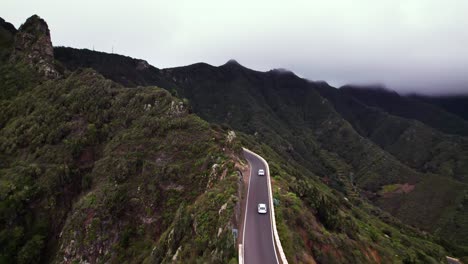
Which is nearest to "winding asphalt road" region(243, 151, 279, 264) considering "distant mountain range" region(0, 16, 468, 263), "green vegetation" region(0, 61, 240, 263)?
"distant mountain range" region(0, 16, 468, 263)

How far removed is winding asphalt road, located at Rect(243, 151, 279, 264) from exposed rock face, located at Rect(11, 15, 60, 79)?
2388 inches

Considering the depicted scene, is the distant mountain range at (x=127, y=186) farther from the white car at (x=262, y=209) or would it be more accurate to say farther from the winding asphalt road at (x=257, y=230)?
the white car at (x=262, y=209)

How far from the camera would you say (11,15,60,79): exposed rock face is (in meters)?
70.2

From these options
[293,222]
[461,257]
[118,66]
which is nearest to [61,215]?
[293,222]

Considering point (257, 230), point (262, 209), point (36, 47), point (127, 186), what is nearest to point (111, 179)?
point (127, 186)

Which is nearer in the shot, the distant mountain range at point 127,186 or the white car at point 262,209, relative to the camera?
the distant mountain range at point 127,186

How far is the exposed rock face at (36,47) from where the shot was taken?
70.2 metres

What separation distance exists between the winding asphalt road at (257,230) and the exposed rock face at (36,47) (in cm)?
6064

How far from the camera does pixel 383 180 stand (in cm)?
17325

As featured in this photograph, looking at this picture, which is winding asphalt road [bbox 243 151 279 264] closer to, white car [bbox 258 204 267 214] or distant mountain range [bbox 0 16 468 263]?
white car [bbox 258 204 267 214]

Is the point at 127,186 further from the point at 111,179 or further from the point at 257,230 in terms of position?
the point at 257,230

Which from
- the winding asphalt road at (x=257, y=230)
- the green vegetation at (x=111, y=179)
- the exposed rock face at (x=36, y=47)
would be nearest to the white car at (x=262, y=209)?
the winding asphalt road at (x=257, y=230)

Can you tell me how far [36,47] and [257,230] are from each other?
7880cm

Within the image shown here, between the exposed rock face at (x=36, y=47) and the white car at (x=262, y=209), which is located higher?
the exposed rock face at (x=36, y=47)
